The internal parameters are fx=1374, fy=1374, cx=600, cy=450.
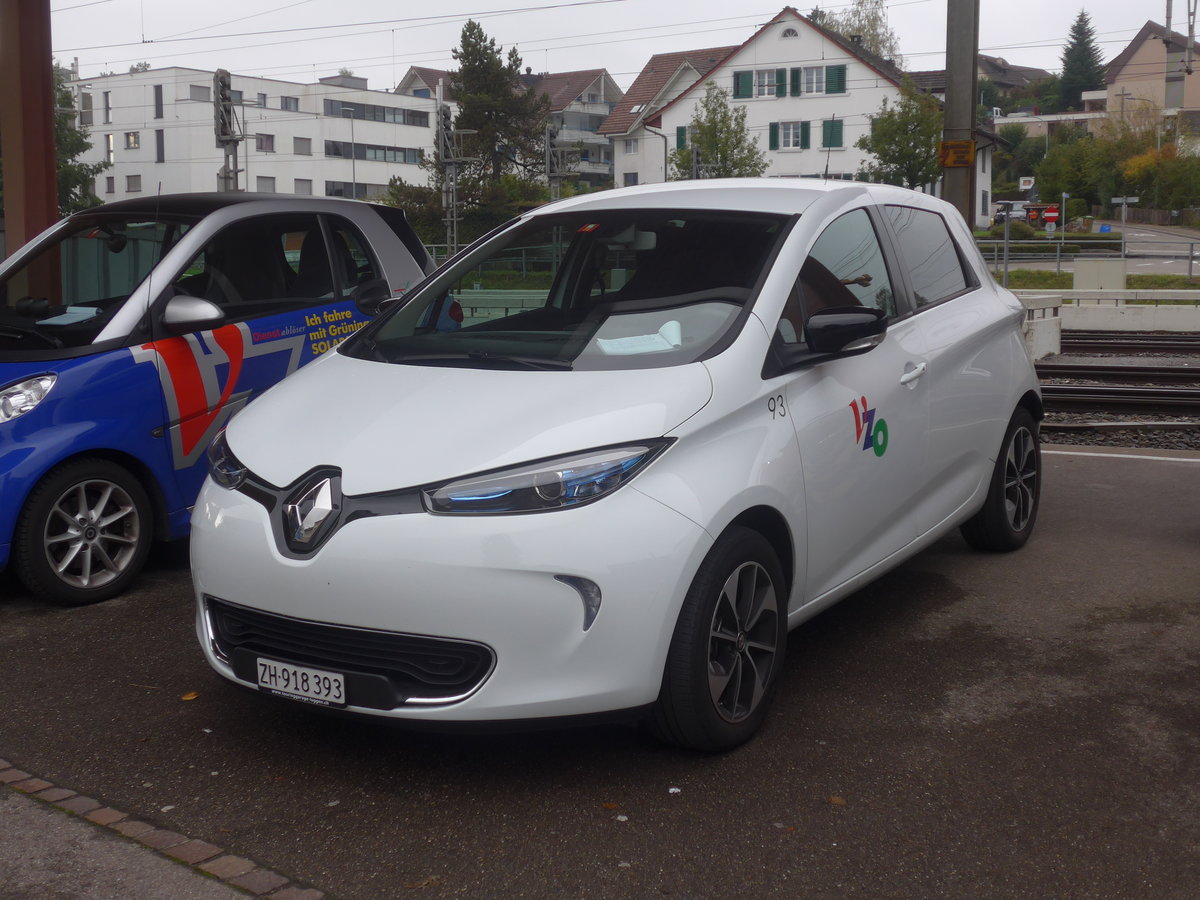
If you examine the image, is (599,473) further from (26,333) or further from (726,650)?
(26,333)

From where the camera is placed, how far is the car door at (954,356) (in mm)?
5316

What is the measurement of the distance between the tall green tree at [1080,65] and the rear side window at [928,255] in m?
161

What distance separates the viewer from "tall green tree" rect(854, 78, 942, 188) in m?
59.4

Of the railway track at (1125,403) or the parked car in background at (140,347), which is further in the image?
the railway track at (1125,403)

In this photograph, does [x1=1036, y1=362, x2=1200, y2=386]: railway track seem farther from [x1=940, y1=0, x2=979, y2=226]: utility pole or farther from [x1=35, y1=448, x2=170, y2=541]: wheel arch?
[x1=35, y1=448, x2=170, y2=541]: wheel arch

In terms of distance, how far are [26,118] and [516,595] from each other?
8291 millimetres

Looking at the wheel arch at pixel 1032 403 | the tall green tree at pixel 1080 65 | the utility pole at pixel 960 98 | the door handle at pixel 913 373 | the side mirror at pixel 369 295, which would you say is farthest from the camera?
the tall green tree at pixel 1080 65

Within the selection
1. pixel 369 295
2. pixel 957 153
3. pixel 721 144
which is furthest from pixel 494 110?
pixel 369 295

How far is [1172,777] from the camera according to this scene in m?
3.90

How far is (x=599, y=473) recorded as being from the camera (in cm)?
362

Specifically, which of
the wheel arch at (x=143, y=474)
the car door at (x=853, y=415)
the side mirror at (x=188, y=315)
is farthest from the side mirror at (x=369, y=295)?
the car door at (x=853, y=415)

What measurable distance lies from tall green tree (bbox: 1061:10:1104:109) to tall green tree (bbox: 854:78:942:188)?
103 meters

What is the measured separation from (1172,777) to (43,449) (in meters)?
4.19

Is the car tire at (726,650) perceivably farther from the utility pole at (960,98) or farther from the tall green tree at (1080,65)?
the tall green tree at (1080,65)
